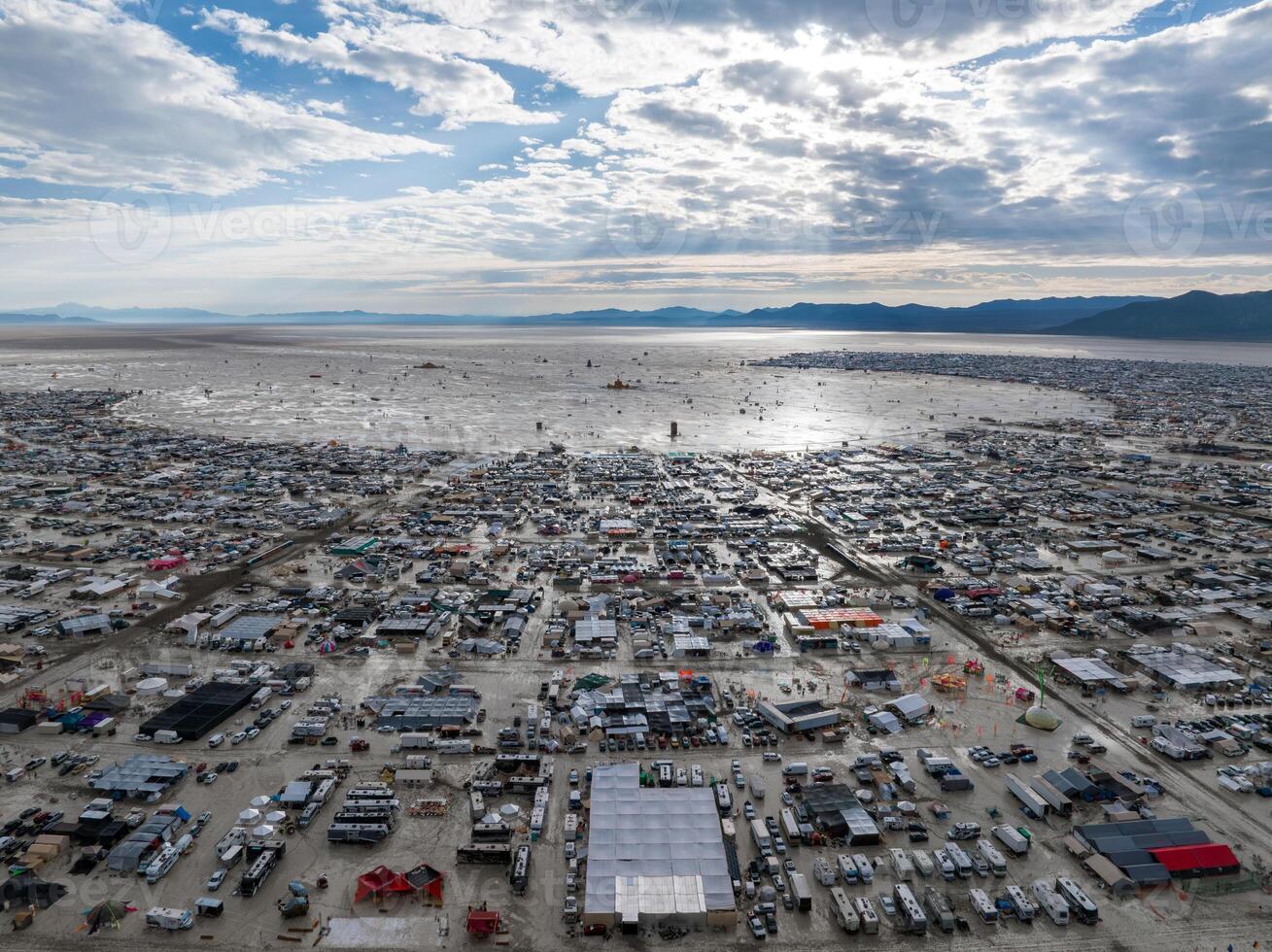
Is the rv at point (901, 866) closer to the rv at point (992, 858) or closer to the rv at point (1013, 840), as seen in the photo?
the rv at point (992, 858)

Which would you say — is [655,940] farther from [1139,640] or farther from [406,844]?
[1139,640]

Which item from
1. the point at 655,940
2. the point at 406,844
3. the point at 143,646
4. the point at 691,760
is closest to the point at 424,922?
the point at 406,844

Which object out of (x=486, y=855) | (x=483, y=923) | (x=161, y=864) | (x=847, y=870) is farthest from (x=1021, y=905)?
(x=161, y=864)

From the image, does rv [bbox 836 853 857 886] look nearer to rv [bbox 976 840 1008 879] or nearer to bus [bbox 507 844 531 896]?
rv [bbox 976 840 1008 879]

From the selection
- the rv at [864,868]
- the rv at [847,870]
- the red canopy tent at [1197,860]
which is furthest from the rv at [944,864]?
the red canopy tent at [1197,860]

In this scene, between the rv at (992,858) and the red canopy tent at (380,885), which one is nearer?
the red canopy tent at (380,885)

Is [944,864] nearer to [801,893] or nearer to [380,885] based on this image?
[801,893]

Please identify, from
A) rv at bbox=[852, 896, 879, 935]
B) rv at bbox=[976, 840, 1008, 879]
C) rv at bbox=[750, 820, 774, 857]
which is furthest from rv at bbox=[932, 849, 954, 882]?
rv at bbox=[750, 820, 774, 857]
